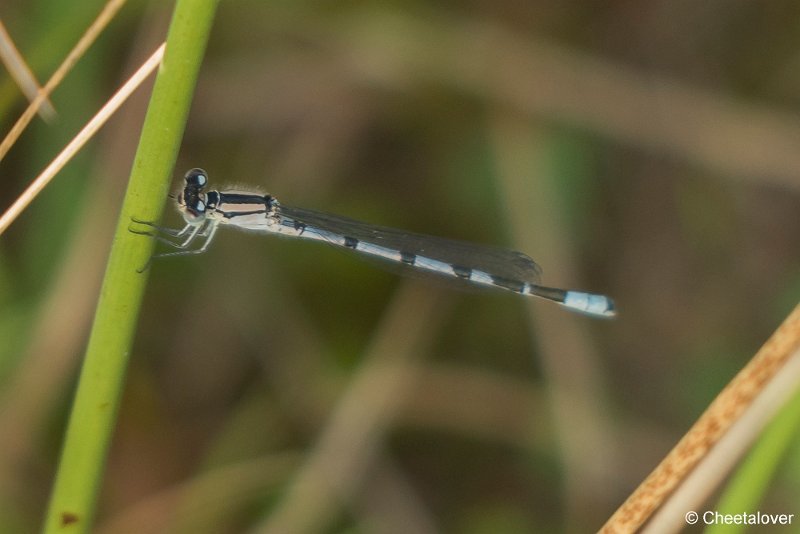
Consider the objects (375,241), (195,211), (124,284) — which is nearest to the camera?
(124,284)

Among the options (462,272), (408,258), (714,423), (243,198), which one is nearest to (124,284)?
(714,423)

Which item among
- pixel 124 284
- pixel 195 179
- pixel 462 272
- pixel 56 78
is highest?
pixel 462 272

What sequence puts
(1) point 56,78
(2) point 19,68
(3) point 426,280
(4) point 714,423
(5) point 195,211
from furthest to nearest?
1. (3) point 426,280
2. (5) point 195,211
3. (2) point 19,68
4. (1) point 56,78
5. (4) point 714,423

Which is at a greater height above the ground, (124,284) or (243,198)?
(243,198)

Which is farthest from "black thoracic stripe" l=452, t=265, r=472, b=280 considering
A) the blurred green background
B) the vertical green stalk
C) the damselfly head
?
the vertical green stalk

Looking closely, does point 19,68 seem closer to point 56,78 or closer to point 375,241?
point 56,78

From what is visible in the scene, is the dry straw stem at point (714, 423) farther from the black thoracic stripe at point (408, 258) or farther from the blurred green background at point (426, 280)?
the black thoracic stripe at point (408, 258)

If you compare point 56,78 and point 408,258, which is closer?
point 56,78
